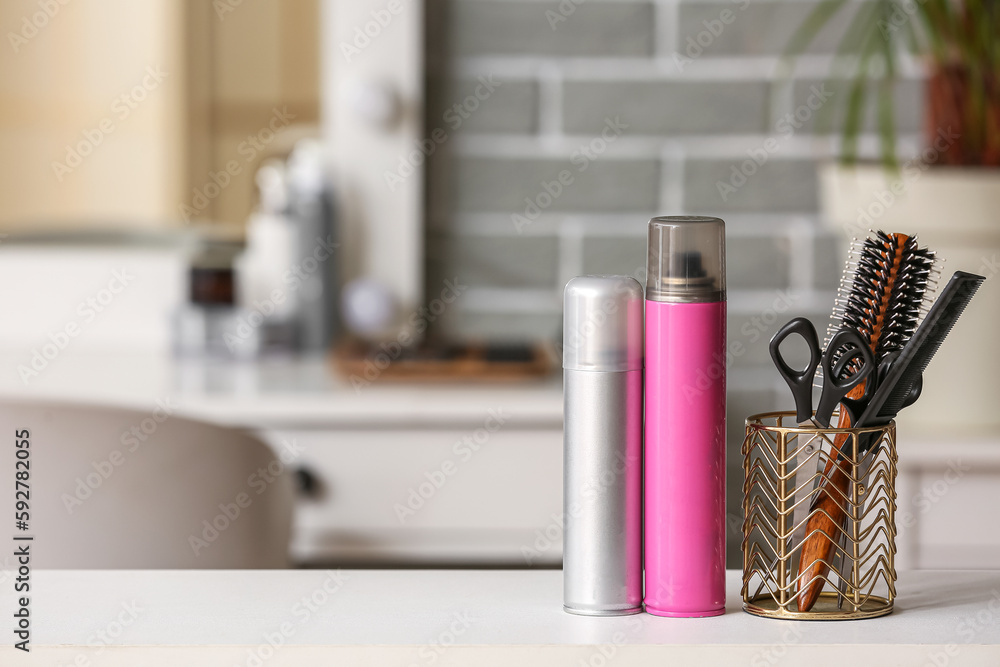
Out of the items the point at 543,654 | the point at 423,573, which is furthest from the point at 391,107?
the point at 543,654

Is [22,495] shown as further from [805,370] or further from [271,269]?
[271,269]

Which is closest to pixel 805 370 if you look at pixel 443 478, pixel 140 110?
pixel 443 478

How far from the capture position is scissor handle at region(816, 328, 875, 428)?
17.1 inches

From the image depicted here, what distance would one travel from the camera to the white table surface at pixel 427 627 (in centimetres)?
40

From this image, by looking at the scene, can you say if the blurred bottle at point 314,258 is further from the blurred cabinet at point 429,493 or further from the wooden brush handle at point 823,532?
the wooden brush handle at point 823,532

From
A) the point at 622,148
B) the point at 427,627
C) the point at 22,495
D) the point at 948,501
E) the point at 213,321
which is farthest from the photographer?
the point at 622,148

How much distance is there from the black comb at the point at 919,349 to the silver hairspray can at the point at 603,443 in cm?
10

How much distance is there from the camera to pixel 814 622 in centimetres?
43

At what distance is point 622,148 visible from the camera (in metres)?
1.47

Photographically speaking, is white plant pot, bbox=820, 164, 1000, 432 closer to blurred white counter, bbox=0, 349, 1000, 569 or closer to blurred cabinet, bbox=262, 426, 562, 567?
blurred white counter, bbox=0, 349, 1000, 569

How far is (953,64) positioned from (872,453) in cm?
99

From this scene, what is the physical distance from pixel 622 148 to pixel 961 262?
482 millimetres

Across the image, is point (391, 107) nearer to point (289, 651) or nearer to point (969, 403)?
point (969, 403)

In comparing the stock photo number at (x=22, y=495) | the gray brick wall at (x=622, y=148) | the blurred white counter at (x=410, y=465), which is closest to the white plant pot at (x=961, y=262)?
the gray brick wall at (x=622, y=148)
